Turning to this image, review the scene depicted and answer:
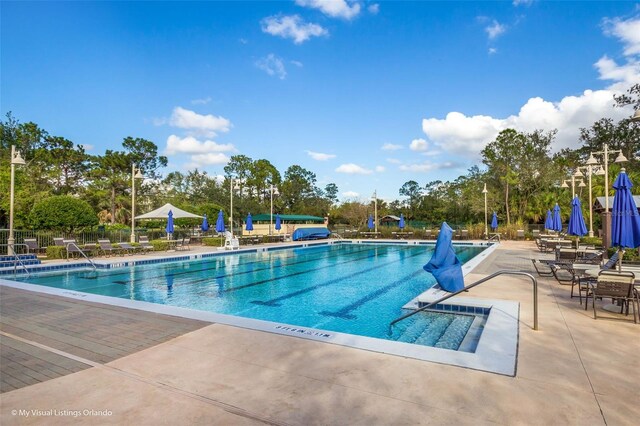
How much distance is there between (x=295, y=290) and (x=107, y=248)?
392 inches

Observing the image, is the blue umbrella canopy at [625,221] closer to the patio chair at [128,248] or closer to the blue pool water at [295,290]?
the blue pool water at [295,290]

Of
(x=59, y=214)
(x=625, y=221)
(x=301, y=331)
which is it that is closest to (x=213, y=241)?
(x=59, y=214)

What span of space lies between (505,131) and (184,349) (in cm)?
3665

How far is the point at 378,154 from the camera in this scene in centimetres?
3125

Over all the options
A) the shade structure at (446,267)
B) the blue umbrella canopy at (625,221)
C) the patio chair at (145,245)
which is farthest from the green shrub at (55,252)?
the blue umbrella canopy at (625,221)

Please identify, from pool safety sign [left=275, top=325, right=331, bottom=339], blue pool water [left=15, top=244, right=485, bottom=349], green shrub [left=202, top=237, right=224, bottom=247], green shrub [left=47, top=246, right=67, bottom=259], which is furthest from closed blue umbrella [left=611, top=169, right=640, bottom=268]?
green shrub [left=202, top=237, right=224, bottom=247]

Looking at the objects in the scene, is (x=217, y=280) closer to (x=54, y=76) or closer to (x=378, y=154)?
(x=54, y=76)

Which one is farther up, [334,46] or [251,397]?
[334,46]

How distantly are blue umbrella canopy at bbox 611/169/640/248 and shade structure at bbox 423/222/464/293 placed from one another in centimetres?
310

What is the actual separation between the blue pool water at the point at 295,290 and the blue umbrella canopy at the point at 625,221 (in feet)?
10.0

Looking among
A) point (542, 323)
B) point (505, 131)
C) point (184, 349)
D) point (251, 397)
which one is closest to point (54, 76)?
point (184, 349)

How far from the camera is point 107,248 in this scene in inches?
573

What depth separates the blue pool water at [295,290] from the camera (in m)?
5.98

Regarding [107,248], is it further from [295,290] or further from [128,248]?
[295,290]
